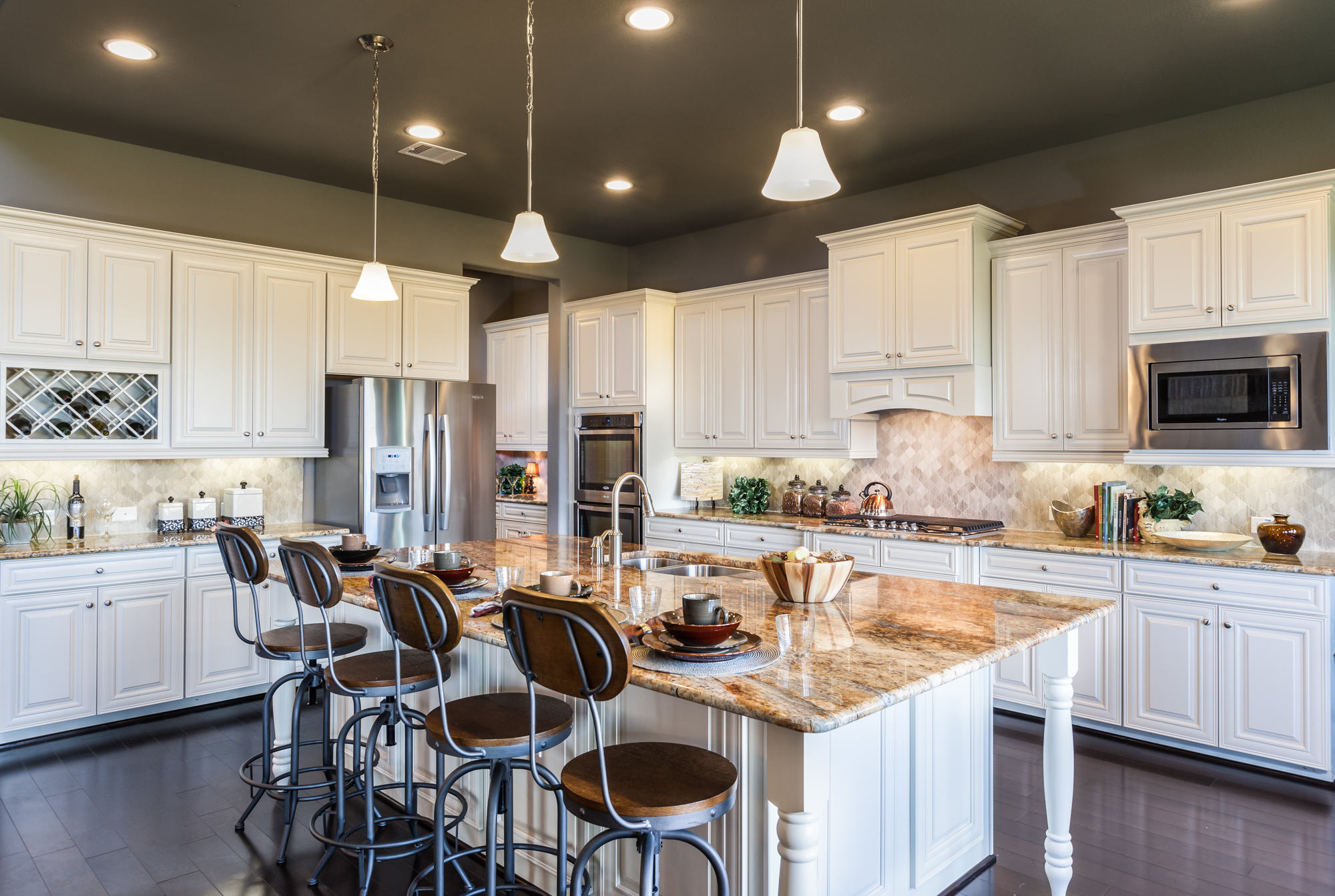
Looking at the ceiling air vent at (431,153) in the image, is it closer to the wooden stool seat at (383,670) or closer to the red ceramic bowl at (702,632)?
the wooden stool seat at (383,670)

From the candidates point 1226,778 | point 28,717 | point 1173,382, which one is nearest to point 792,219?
point 1173,382

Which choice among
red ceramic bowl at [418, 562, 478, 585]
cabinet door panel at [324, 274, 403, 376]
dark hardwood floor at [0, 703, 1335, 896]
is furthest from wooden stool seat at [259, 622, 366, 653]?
cabinet door panel at [324, 274, 403, 376]

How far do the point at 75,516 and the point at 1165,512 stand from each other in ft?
17.8

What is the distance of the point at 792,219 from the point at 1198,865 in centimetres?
437

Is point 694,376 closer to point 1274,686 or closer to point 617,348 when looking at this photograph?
point 617,348

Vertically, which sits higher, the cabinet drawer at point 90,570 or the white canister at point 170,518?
the white canister at point 170,518

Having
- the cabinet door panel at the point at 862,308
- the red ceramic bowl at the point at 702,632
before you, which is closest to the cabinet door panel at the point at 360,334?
the cabinet door panel at the point at 862,308

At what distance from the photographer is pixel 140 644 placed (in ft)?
13.4

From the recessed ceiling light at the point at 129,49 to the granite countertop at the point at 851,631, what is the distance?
2.22 m

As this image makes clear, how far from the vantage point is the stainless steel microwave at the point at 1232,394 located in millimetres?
3461

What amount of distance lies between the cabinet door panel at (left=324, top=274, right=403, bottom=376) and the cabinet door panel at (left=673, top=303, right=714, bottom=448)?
1.92 m

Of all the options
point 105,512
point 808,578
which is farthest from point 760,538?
point 105,512

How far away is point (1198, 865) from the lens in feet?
8.88

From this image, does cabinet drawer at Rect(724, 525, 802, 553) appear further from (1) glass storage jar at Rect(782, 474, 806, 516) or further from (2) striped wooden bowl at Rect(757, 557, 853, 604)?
(2) striped wooden bowl at Rect(757, 557, 853, 604)
